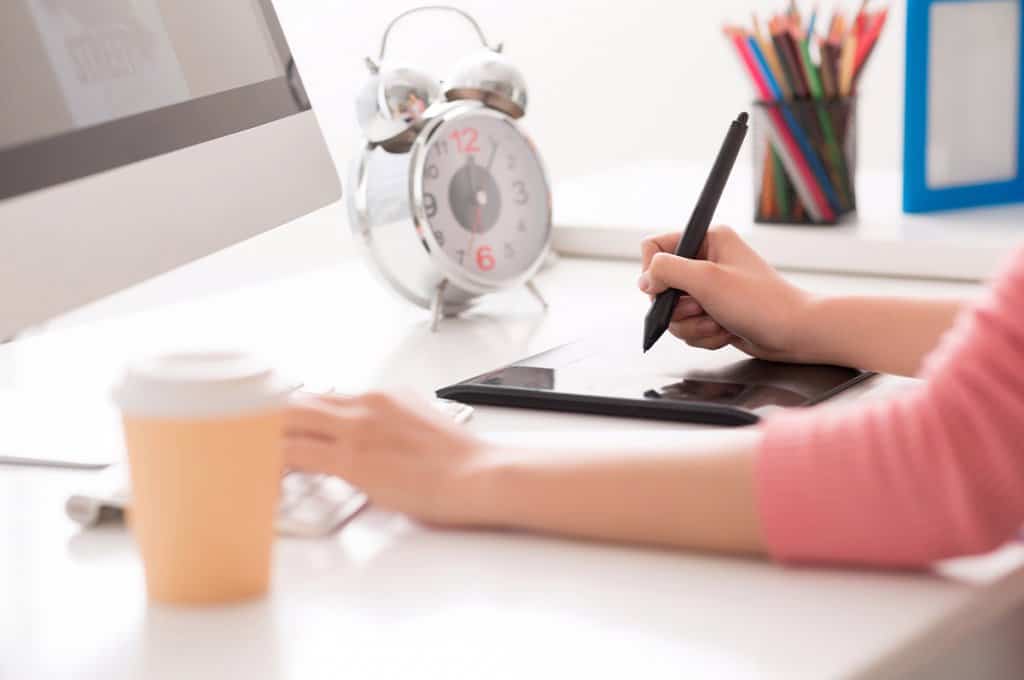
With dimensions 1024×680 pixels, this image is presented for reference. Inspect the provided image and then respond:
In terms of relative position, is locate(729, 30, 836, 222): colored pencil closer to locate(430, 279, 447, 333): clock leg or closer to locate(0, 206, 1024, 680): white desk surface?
locate(430, 279, 447, 333): clock leg

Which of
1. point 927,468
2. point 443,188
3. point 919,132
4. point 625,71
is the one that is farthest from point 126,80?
point 625,71

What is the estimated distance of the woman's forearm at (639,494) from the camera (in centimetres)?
A: 67

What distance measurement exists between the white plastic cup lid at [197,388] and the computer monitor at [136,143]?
8.8 inches

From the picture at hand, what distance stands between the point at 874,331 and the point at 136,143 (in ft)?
1.68

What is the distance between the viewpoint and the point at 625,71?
9.66 feet

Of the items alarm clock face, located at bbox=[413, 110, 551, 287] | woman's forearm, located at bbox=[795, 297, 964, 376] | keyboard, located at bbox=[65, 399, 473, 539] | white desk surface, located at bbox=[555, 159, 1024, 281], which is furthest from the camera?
white desk surface, located at bbox=[555, 159, 1024, 281]

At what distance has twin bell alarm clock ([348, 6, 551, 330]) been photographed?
4.07ft

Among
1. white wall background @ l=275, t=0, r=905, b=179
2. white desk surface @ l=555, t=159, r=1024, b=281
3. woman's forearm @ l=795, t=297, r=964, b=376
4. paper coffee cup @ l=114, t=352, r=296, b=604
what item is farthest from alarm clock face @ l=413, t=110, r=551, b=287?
white wall background @ l=275, t=0, r=905, b=179

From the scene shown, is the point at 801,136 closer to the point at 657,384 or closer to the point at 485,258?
the point at 485,258

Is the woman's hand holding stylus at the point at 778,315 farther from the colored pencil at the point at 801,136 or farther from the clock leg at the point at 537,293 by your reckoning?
the colored pencil at the point at 801,136

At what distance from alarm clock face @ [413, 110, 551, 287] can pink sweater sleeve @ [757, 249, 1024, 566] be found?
24.2 inches

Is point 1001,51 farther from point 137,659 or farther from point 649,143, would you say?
point 649,143

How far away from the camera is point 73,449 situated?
904 millimetres

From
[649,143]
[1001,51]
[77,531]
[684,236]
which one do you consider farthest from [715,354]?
[649,143]
